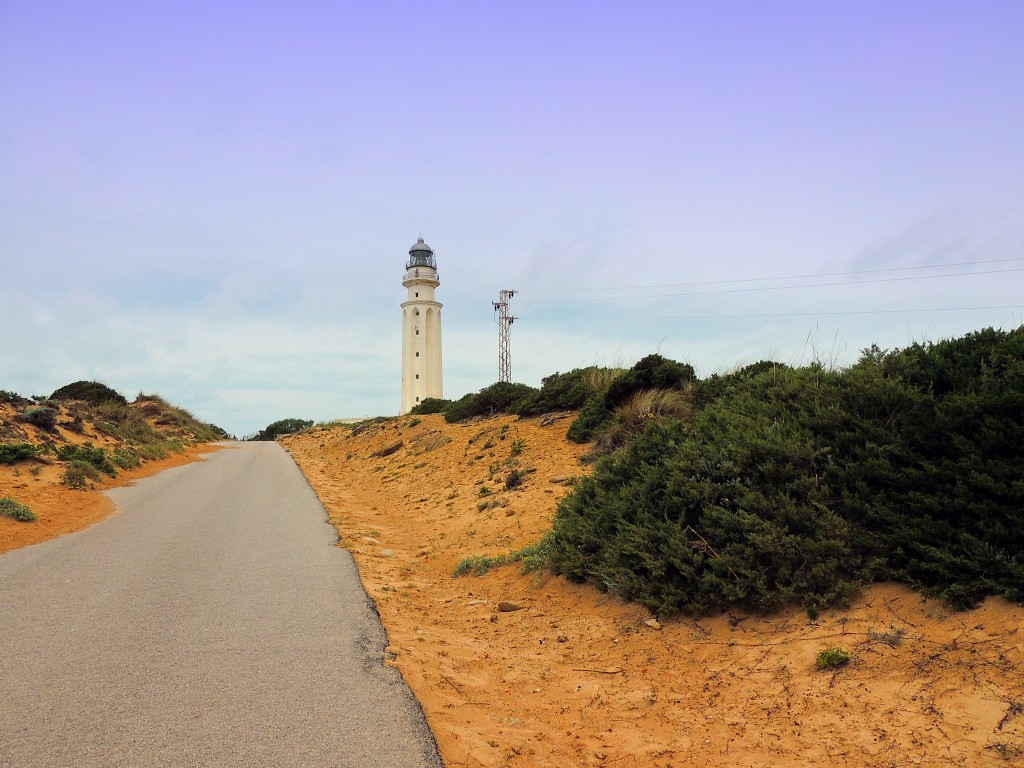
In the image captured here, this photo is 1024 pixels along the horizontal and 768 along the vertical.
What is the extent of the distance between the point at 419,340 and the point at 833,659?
50.9m

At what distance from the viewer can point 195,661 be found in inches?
206

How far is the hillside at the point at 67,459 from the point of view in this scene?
1262 centimetres

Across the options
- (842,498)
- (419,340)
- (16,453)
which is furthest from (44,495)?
(419,340)

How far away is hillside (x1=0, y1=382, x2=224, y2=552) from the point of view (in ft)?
41.4

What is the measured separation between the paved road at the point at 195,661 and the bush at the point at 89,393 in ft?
118

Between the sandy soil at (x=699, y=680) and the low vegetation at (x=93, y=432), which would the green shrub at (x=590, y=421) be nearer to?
the sandy soil at (x=699, y=680)

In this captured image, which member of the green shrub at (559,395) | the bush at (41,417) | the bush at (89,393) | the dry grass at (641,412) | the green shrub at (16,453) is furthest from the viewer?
the bush at (89,393)

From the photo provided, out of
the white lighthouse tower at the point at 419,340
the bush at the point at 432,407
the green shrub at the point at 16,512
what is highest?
the white lighthouse tower at the point at 419,340

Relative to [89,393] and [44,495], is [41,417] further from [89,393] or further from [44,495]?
[89,393]

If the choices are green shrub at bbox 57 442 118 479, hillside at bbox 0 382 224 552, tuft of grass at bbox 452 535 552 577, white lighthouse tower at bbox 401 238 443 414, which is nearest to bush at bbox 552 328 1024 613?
tuft of grass at bbox 452 535 552 577

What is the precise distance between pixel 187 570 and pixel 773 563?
24.1ft

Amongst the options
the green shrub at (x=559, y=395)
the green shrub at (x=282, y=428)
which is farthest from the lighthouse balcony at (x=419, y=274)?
the green shrub at (x=559, y=395)

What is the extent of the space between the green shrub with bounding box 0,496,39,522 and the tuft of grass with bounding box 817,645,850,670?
531 inches

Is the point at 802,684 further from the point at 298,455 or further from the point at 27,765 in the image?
the point at 298,455
